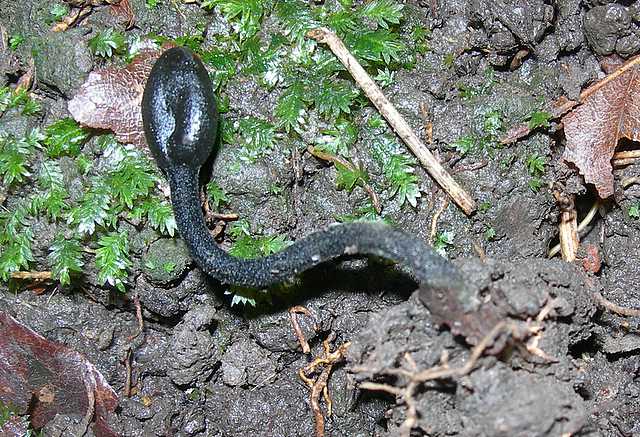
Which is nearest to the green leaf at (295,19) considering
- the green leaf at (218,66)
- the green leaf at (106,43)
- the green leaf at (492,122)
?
the green leaf at (218,66)

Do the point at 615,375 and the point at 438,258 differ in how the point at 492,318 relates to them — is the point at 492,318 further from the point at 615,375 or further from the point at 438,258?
the point at 615,375

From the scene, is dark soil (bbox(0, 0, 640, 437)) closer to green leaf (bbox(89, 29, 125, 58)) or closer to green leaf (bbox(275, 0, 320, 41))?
green leaf (bbox(89, 29, 125, 58))

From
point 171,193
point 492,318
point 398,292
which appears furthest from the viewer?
point 398,292

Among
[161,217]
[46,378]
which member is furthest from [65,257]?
[46,378]

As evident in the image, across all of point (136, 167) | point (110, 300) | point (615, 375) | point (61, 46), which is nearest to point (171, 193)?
point (136, 167)

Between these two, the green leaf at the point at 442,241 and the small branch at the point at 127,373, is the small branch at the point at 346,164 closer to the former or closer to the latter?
the green leaf at the point at 442,241

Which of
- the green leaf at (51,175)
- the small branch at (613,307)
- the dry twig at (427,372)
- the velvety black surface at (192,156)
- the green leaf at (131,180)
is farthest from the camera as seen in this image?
the green leaf at (51,175)

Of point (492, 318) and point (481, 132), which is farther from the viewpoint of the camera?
point (481, 132)
